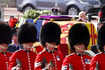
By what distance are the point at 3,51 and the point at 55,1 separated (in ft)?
33.2

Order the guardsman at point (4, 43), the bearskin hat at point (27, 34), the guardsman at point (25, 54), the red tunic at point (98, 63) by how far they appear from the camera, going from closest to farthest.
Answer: the red tunic at point (98, 63), the guardsman at point (25, 54), the guardsman at point (4, 43), the bearskin hat at point (27, 34)

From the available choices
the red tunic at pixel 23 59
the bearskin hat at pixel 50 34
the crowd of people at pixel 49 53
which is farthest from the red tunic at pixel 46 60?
the bearskin hat at pixel 50 34

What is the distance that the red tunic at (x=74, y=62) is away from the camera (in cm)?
473

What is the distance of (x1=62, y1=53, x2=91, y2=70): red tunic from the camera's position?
4.73m

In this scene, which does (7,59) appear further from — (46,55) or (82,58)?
(82,58)

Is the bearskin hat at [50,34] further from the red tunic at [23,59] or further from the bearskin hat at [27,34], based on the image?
the red tunic at [23,59]

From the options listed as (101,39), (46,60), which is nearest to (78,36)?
(101,39)

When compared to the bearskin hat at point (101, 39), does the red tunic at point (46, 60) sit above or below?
below

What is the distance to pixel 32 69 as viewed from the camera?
503 cm

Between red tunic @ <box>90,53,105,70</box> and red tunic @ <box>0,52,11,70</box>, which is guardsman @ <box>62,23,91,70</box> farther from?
red tunic @ <box>0,52,11,70</box>

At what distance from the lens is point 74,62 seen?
4.75m

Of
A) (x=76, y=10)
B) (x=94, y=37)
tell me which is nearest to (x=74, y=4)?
(x=76, y=10)

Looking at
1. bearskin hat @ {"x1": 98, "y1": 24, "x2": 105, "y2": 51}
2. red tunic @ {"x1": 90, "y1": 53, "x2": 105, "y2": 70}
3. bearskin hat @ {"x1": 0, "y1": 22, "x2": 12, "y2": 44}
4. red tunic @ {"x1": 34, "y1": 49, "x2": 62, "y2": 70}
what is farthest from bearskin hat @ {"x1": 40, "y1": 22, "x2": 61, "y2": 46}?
red tunic @ {"x1": 90, "y1": 53, "x2": 105, "y2": 70}

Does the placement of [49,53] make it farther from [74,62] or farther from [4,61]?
[4,61]
